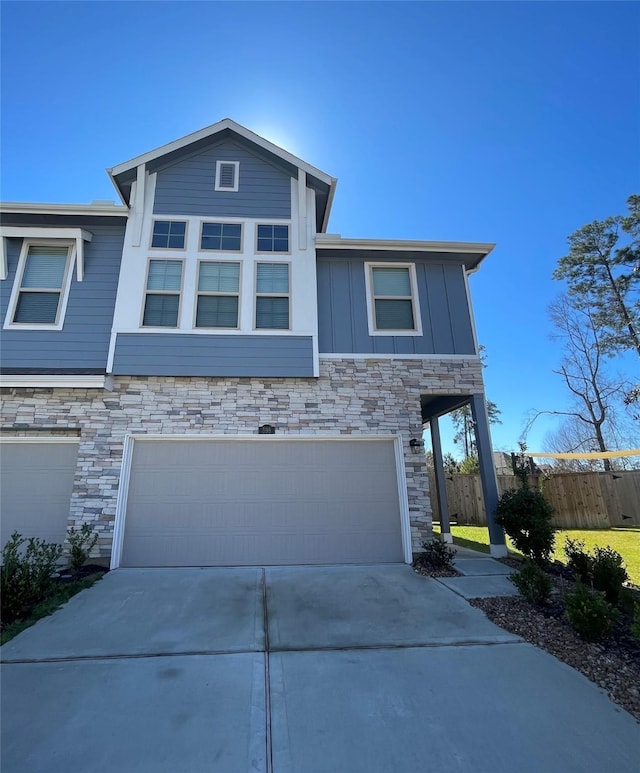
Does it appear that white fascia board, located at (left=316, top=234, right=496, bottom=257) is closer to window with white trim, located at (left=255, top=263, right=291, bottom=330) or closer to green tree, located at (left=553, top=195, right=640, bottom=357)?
window with white trim, located at (left=255, top=263, right=291, bottom=330)

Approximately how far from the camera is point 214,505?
22.6 feet

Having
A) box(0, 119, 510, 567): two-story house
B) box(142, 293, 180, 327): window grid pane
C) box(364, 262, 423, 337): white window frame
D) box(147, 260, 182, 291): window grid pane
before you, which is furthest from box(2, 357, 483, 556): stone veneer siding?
box(147, 260, 182, 291): window grid pane

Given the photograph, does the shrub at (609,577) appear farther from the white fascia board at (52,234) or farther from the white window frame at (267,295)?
the white fascia board at (52,234)

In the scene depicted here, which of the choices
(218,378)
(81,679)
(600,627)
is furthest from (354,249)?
(81,679)

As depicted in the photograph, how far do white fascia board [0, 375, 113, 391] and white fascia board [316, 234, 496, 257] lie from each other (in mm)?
5408

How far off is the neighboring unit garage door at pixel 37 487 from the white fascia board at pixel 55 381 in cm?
109

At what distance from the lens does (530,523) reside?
668 cm

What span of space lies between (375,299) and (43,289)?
704 cm

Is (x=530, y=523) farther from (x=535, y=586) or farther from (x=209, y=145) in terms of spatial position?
(x=209, y=145)

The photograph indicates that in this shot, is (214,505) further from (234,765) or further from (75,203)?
(75,203)

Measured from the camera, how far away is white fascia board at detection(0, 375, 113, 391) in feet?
22.9

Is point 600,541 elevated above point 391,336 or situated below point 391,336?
below

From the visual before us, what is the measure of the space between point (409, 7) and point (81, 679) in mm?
11891

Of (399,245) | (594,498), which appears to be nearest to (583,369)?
(594,498)
